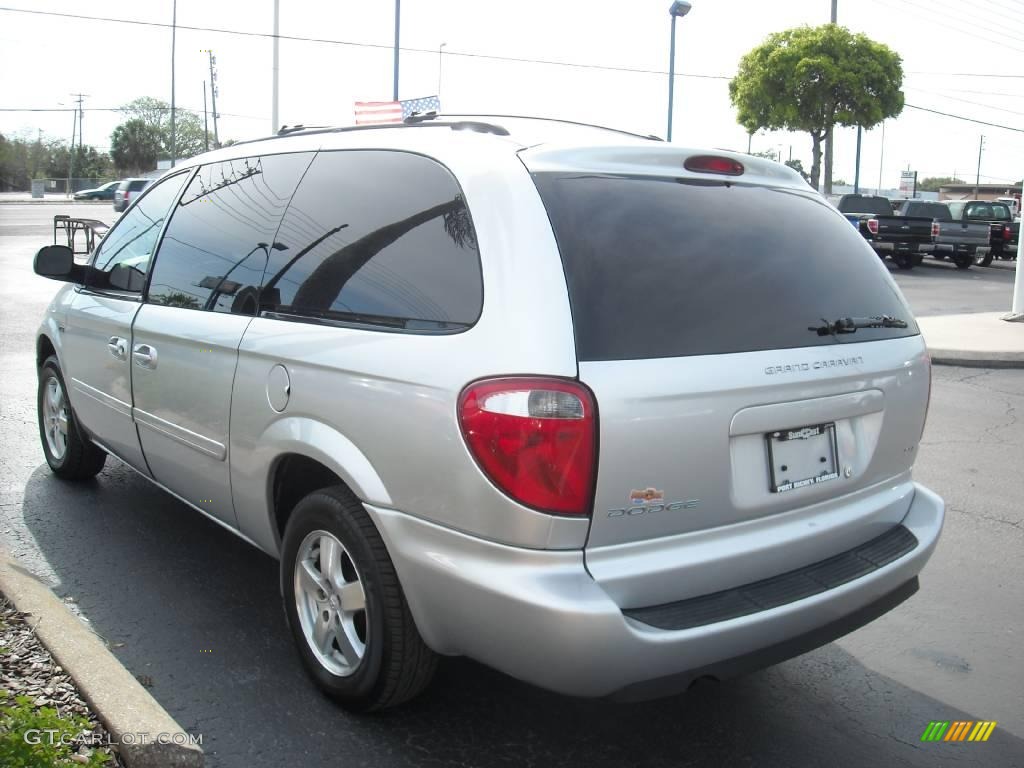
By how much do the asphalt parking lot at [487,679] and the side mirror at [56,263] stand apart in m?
1.21

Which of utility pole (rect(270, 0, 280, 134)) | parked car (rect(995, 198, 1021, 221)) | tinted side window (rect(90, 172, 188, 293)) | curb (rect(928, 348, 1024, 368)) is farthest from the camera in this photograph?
parked car (rect(995, 198, 1021, 221))

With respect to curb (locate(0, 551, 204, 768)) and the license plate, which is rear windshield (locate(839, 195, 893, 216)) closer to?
the license plate

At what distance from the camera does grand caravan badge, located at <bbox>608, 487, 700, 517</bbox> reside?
2.42 metres

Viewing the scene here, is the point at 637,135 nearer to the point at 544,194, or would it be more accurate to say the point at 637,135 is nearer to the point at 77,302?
the point at 544,194

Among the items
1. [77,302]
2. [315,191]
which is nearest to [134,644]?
[315,191]

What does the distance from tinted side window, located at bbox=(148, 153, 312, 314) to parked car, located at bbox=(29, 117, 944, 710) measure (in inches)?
0.9

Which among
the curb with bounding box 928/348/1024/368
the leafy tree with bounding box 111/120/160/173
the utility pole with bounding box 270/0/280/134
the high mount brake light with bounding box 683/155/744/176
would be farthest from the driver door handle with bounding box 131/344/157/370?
the leafy tree with bounding box 111/120/160/173

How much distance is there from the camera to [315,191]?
3.29 meters

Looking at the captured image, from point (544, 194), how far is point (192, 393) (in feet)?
5.71

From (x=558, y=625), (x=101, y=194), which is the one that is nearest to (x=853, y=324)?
(x=558, y=625)

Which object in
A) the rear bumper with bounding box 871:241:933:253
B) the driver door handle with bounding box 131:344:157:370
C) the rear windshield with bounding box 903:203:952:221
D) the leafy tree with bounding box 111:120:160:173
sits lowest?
the driver door handle with bounding box 131:344:157:370

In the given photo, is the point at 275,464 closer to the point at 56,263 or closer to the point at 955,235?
the point at 56,263

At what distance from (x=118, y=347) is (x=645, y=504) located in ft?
9.16

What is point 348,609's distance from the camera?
9.73 feet
